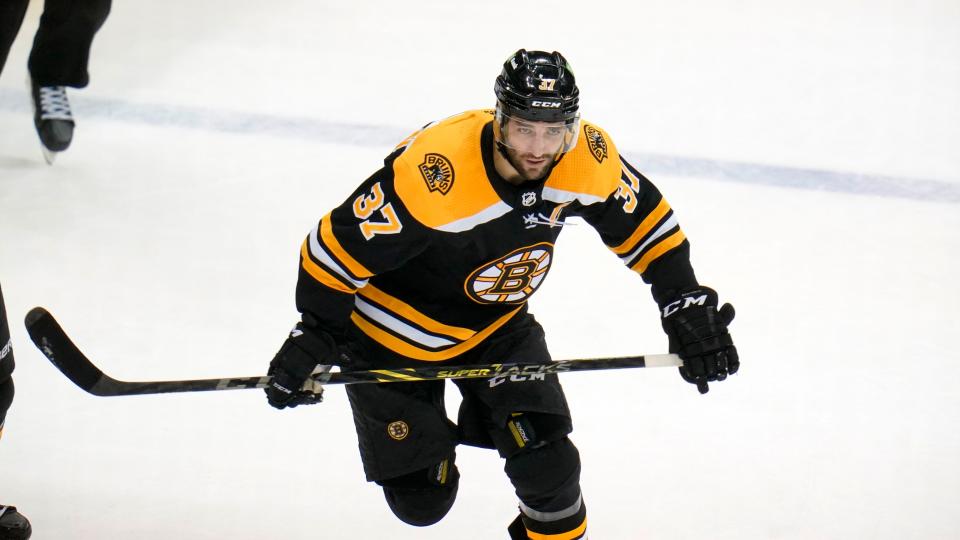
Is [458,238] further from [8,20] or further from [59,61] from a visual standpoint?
[59,61]

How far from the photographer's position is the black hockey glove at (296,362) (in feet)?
7.82

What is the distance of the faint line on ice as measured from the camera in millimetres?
4551

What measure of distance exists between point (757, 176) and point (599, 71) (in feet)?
3.73

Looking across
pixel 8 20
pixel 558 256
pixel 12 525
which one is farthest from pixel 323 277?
pixel 8 20

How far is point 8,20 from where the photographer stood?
391cm

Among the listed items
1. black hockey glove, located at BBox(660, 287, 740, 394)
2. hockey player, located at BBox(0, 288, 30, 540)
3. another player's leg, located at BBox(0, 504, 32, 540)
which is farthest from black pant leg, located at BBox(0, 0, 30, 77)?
black hockey glove, located at BBox(660, 287, 740, 394)

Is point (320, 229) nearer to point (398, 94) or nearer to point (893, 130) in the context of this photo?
point (398, 94)

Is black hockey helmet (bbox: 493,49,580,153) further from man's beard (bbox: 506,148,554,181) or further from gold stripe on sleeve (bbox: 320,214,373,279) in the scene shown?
gold stripe on sleeve (bbox: 320,214,373,279)

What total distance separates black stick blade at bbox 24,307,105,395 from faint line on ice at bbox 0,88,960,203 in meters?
2.34

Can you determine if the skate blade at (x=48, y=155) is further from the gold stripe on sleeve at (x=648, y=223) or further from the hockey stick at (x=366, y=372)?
the gold stripe on sleeve at (x=648, y=223)

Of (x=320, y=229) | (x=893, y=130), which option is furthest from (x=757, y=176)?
(x=320, y=229)

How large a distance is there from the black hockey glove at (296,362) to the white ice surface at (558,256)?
0.62m

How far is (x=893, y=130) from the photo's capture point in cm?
500

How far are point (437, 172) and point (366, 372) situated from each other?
1.61 feet
